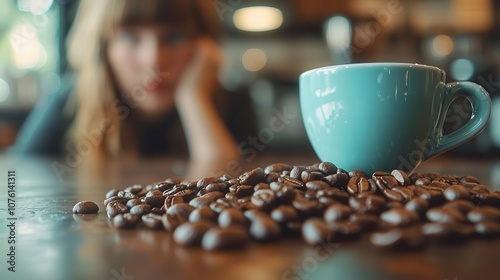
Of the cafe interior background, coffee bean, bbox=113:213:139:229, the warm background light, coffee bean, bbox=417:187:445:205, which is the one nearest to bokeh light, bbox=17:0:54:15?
the cafe interior background

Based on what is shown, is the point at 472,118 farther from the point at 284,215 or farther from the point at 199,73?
the point at 199,73

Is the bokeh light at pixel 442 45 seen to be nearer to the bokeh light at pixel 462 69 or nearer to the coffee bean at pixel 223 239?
the bokeh light at pixel 462 69

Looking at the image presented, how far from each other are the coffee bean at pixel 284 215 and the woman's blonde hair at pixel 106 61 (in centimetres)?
179

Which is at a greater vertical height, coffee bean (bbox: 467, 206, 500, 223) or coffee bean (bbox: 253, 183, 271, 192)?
coffee bean (bbox: 253, 183, 271, 192)

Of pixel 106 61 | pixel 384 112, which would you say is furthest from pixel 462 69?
pixel 384 112

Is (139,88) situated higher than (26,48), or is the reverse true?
(26,48)

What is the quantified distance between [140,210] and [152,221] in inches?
1.9

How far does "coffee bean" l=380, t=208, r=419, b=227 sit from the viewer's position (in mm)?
444

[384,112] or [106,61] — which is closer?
[384,112]

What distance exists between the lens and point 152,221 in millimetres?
487

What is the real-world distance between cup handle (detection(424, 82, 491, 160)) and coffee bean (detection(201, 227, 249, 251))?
1.70 ft

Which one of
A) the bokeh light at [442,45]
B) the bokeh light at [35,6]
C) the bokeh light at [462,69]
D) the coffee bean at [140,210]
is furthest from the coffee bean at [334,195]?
the bokeh light at [35,6]

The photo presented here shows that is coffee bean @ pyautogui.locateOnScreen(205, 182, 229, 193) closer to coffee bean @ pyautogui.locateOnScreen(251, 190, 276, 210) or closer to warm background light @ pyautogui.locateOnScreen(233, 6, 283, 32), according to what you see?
coffee bean @ pyautogui.locateOnScreen(251, 190, 276, 210)

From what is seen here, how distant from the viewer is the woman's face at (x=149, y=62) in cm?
218
